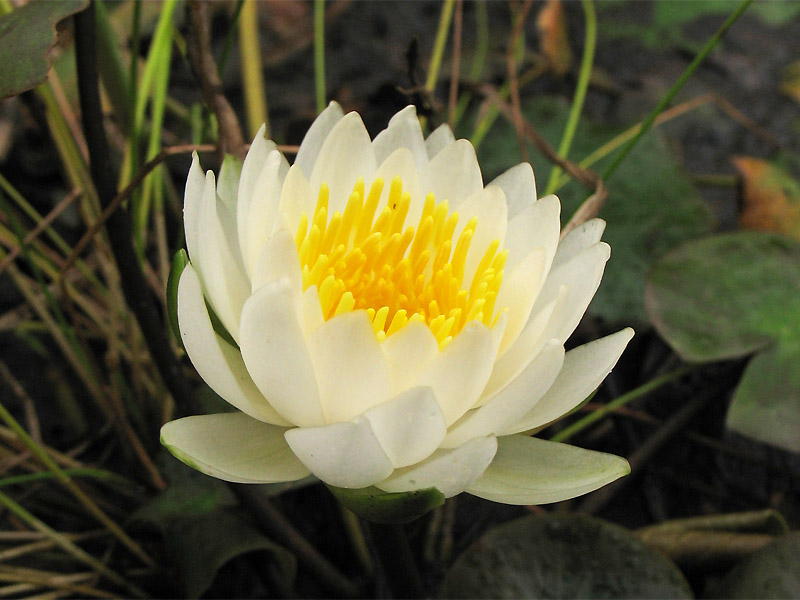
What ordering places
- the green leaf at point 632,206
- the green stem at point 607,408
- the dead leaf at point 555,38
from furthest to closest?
the dead leaf at point 555,38 < the green leaf at point 632,206 < the green stem at point 607,408

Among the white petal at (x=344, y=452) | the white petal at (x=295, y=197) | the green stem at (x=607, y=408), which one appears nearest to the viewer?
the white petal at (x=344, y=452)

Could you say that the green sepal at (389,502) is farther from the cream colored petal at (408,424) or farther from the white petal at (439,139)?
the white petal at (439,139)

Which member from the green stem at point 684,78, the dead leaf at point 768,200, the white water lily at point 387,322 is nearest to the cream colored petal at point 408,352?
the white water lily at point 387,322

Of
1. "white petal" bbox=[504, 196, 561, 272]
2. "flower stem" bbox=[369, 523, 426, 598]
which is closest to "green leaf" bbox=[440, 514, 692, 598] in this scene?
"flower stem" bbox=[369, 523, 426, 598]

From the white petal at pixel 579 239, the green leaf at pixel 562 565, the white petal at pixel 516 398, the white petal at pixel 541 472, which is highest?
the white petal at pixel 579 239

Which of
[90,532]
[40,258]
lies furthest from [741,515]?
[40,258]

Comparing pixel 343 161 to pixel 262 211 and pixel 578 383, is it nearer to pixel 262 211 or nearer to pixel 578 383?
pixel 262 211

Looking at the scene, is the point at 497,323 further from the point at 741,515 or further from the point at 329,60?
the point at 329,60

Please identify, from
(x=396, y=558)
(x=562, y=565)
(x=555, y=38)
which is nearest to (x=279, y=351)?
(x=396, y=558)
